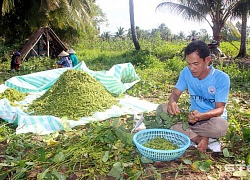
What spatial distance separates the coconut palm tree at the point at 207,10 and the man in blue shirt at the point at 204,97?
8.52 metres

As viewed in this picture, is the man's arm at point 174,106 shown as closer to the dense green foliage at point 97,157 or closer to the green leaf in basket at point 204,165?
the dense green foliage at point 97,157

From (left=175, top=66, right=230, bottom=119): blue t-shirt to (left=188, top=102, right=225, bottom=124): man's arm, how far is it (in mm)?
54

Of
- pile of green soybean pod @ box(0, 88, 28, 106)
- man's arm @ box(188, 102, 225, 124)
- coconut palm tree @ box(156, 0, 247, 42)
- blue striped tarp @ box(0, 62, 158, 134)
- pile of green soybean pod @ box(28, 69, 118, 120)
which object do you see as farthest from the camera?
coconut palm tree @ box(156, 0, 247, 42)

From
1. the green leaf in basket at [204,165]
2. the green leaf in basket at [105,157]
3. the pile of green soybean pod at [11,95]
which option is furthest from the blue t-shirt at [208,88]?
the pile of green soybean pod at [11,95]

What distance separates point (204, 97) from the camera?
243cm

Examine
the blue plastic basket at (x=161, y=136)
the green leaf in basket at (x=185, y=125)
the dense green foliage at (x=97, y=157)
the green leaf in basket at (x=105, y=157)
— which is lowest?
the dense green foliage at (x=97, y=157)

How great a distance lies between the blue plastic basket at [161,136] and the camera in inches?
74.7

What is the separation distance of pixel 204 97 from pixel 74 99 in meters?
1.78

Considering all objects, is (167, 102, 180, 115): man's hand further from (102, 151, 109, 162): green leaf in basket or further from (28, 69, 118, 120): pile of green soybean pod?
(28, 69, 118, 120): pile of green soybean pod

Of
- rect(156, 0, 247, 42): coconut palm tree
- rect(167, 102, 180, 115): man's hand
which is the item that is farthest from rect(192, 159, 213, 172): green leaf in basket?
rect(156, 0, 247, 42): coconut palm tree

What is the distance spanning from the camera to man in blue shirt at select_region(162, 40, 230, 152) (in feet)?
7.15

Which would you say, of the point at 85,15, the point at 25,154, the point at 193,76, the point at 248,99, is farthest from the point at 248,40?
the point at 25,154

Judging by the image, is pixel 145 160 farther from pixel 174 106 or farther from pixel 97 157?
pixel 174 106

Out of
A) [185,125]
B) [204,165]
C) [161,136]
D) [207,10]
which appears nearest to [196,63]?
[185,125]
